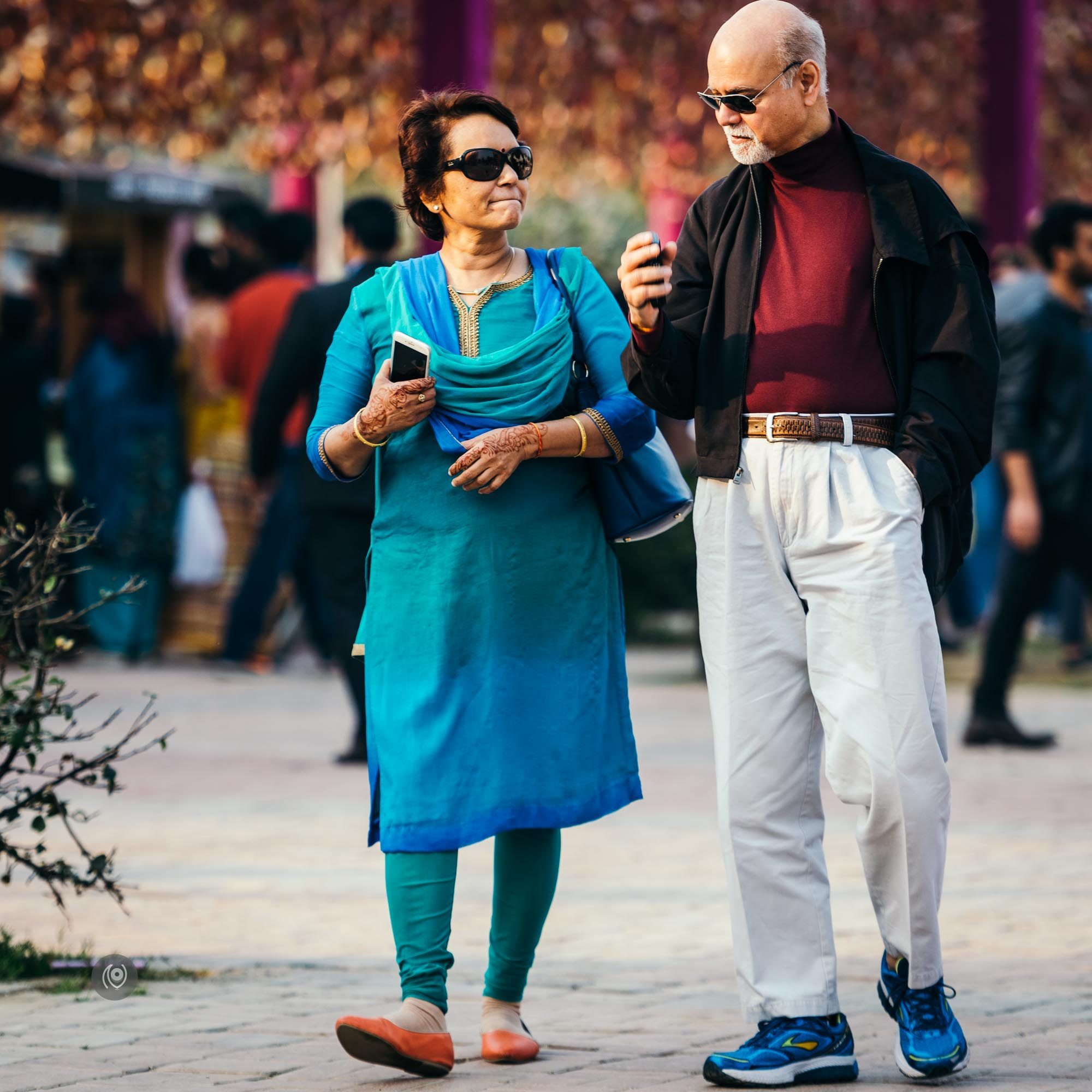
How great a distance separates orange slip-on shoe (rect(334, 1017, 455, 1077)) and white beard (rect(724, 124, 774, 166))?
171 centimetres

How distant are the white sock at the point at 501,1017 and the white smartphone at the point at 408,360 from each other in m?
1.22

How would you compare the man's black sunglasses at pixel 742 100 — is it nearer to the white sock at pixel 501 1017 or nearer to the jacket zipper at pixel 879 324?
the jacket zipper at pixel 879 324

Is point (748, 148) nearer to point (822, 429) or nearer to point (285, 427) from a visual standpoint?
point (822, 429)

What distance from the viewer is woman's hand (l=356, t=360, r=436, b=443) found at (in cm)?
428

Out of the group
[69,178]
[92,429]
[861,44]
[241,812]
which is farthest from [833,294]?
[861,44]

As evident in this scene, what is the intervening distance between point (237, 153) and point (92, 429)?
15.2 m

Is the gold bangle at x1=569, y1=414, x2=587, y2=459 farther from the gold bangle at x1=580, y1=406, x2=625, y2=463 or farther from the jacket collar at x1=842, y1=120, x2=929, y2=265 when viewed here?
the jacket collar at x1=842, y1=120, x2=929, y2=265

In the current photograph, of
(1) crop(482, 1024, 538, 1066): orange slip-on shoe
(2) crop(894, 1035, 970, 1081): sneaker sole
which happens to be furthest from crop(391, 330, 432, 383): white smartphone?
(2) crop(894, 1035, 970, 1081): sneaker sole

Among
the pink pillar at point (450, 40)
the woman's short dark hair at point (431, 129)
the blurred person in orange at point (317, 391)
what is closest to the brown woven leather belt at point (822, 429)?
the woman's short dark hair at point (431, 129)

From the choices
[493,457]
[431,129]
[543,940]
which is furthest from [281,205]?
[493,457]

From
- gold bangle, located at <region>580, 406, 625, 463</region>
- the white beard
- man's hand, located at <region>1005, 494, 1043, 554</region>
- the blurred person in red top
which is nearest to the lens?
the white beard

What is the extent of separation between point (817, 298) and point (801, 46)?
1.50 ft

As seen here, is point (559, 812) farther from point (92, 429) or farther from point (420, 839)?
point (92, 429)

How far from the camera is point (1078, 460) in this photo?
8938 millimetres
